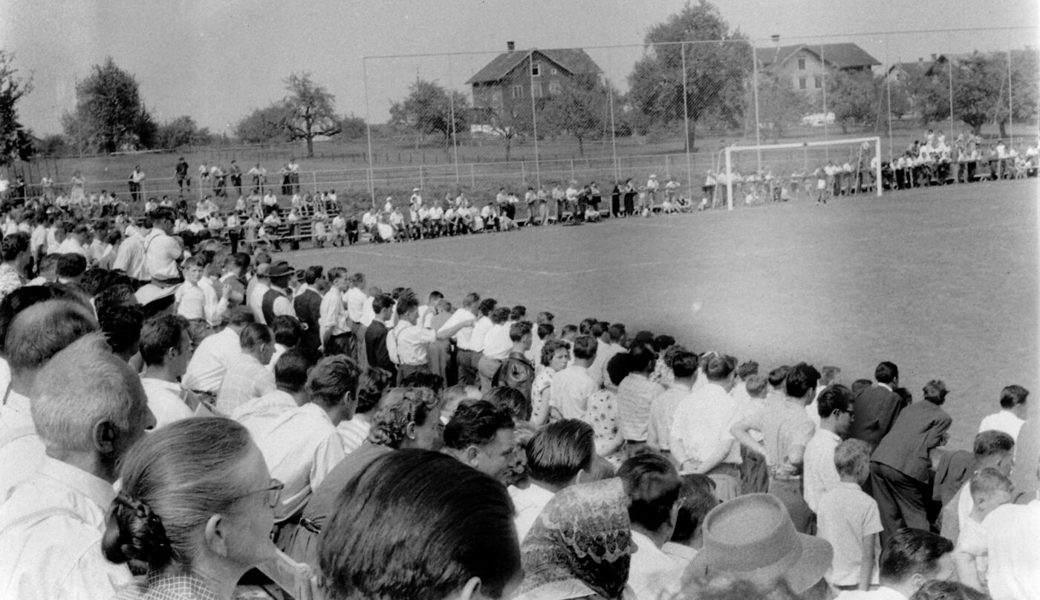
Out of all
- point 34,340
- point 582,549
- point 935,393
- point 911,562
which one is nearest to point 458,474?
point 582,549

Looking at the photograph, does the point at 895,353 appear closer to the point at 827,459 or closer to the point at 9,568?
the point at 827,459

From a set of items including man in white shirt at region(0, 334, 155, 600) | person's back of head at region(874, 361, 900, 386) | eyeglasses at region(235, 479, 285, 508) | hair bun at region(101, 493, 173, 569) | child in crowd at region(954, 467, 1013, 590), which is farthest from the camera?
person's back of head at region(874, 361, 900, 386)

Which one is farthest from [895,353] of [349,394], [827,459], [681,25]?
[681,25]

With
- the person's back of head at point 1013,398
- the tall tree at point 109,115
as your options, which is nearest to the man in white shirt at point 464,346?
the person's back of head at point 1013,398

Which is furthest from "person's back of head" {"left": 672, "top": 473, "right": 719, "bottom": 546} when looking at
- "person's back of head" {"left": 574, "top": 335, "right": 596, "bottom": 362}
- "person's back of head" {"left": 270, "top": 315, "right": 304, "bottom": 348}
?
"person's back of head" {"left": 270, "top": 315, "right": 304, "bottom": 348}

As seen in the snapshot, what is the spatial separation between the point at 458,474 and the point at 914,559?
262cm

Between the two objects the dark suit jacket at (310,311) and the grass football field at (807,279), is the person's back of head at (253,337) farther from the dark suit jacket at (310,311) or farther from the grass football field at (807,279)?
the dark suit jacket at (310,311)

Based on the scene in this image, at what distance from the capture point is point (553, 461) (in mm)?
4199

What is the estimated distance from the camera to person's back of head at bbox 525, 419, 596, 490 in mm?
4199

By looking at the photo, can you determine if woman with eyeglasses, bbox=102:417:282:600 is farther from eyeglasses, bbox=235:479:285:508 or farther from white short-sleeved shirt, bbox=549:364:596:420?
white short-sleeved shirt, bbox=549:364:596:420

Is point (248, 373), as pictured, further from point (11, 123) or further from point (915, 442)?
point (11, 123)

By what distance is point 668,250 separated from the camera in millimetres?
26047

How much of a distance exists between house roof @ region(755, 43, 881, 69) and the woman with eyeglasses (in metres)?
42.8

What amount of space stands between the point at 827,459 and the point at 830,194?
3707 cm
